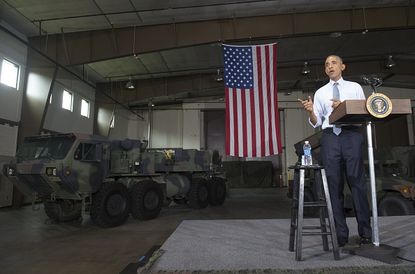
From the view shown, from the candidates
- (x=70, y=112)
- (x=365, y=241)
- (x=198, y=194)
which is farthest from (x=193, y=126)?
(x=365, y=241)

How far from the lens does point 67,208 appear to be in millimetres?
7980

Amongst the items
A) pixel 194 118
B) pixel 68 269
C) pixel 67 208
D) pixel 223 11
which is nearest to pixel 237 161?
pixel 194 118

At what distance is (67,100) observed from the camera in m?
14.0

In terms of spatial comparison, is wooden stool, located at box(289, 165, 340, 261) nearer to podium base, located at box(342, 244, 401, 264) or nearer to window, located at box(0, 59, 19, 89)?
podium base, located at box(342, 244, 401, 264)

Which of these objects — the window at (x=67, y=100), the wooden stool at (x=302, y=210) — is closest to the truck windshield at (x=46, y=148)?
the wooden stool at (x=302, y=210)

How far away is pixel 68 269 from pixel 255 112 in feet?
17.1

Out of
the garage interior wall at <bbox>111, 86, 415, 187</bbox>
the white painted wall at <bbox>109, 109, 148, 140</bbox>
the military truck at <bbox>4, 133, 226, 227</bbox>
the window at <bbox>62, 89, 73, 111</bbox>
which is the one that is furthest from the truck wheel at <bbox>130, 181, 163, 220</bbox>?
the garage interior wall at <bbox>111, 86, 415, 187</bbox>

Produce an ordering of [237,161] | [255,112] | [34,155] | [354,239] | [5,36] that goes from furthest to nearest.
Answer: [237,161] < [5,36] < [255,112] < [34,155] < [354,239]

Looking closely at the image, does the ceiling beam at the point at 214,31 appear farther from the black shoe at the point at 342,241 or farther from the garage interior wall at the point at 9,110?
the black shoe at the point at 342,241

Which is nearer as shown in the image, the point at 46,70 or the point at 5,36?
the point at 5,36

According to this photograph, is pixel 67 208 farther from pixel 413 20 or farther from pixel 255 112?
pixel 413 20

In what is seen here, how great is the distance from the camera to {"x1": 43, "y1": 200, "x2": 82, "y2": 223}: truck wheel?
7.82 metres

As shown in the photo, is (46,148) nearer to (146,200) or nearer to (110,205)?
(110,205)

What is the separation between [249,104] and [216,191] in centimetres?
484
